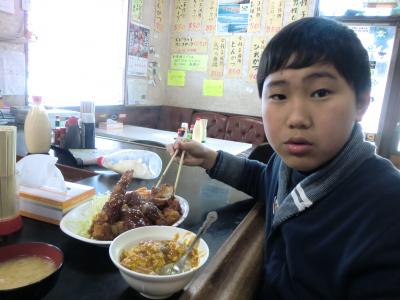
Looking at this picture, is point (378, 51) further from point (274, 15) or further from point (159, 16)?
point (159, 16)

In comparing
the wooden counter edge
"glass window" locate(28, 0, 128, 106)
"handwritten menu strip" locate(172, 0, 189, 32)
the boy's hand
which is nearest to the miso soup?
the wooden counter edge

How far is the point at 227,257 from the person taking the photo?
69cm

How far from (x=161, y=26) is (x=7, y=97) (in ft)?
7.25

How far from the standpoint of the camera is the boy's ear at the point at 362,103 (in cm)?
72

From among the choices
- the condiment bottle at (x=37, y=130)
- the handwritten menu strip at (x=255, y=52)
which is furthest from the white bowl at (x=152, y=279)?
the handwritten menu strip at (x=255, y=52)

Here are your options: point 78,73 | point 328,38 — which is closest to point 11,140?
point 328,38

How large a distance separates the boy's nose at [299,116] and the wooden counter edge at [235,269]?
334mm

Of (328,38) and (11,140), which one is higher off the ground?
(328,38)

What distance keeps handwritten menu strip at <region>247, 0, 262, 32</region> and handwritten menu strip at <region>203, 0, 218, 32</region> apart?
44 centimetres

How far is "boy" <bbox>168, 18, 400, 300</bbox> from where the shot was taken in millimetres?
601

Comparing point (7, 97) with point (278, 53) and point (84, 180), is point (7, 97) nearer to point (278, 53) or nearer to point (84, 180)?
point (84, 180)

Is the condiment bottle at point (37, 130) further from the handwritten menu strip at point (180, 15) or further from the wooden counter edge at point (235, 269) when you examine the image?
the handwritten menu strip at point (180, 15)

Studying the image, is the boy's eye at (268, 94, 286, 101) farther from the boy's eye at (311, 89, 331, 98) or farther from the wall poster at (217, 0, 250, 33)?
the wall poster at (217, 0, 250, 33)

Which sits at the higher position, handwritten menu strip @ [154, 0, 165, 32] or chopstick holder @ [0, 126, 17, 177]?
handwritten menu strip @ [154, 0, 165, 32]
